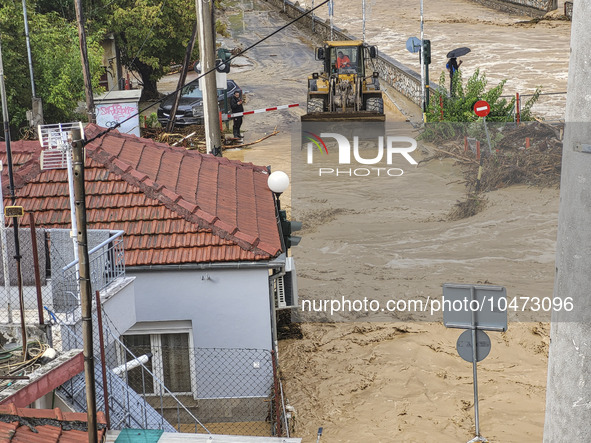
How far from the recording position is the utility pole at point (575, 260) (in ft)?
15.0

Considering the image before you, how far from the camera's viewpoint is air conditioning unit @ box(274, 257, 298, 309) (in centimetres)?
1306

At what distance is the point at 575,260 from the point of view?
4.70 m

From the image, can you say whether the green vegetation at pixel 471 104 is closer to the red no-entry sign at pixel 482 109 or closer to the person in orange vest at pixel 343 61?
the red no-entry sign at pixel 482 109

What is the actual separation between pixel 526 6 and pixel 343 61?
3064cm

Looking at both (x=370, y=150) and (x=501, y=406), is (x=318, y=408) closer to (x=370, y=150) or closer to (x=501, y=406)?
(x=501, y=406)

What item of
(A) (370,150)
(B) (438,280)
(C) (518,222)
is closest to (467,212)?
(C) (518,222)

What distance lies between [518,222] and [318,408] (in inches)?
421

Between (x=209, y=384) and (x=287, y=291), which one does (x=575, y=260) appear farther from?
(x=287, y=291)

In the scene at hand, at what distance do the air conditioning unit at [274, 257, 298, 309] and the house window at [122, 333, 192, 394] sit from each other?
66.2 inches

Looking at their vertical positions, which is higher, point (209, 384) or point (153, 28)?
point (153, 28)

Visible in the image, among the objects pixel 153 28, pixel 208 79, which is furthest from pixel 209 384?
pixel 153 28

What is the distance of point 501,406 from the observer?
1289 centimetres

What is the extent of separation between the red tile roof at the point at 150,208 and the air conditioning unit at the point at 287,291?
701mm

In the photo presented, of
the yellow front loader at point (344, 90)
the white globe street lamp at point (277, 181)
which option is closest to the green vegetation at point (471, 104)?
the yellow front loader at point (344, 90)
